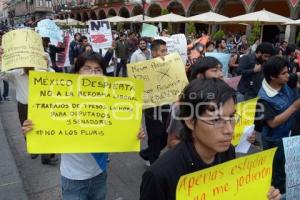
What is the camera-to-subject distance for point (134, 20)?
1091 inches

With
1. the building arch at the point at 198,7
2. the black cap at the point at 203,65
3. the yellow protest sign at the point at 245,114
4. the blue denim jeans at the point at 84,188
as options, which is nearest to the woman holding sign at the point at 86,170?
the blue denim jeans at the point at 84,188

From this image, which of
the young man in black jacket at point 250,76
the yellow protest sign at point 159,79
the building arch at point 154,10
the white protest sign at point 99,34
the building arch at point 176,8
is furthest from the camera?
the building arch at point 154,10

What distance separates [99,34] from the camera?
862cm

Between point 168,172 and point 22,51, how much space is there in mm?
2604

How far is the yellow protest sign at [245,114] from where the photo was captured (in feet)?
9.47

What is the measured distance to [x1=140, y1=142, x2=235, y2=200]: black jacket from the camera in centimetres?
144

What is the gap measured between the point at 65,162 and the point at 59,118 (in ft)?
0.95

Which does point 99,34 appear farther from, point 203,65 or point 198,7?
point 198,7

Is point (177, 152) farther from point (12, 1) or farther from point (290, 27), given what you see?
point (12, 1)

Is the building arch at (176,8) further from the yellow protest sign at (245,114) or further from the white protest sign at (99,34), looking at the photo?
the yellow protest sign at (245,114)

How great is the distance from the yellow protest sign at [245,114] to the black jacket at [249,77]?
2655 mm

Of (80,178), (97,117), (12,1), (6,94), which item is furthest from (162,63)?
(12,1)

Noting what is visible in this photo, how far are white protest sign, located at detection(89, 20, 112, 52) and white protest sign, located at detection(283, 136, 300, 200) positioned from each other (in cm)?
662

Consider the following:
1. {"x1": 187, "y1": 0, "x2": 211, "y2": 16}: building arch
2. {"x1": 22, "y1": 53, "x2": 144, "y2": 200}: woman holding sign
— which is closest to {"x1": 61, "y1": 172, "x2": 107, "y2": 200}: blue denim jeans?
{"x1": 22, "y1": 53, "x2": 144, "y2": 200}: woman holding sign
